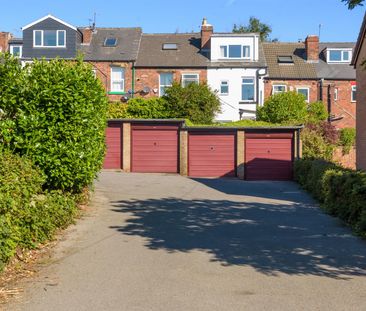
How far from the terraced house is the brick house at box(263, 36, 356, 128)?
0.24 ft

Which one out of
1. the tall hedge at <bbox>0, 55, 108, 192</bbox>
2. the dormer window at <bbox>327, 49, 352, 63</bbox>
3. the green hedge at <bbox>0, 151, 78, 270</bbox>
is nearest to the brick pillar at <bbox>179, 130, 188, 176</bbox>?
the tall hedge at <bbox>0, 55, 108, 192</bbox>

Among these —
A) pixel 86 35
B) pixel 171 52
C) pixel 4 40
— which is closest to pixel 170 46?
pixel 171 52

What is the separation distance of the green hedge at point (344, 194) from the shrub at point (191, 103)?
1555 centimetres

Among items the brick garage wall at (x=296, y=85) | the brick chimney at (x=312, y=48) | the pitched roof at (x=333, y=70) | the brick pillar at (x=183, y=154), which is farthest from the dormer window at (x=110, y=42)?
the pitched roof at (x=333, y=70)

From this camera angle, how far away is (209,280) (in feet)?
23.3

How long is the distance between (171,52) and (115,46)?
4.12 meters

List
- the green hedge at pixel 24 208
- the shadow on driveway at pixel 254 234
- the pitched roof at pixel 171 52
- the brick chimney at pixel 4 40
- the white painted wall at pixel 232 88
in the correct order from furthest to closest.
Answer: the brick chimney at pixel 4 40 < the pitched roof at pixel 171 52 < the white painted wall at pixel 232 88 < the shadow on driveway at pixel 254 234 < the green hedge at pixel 24 208

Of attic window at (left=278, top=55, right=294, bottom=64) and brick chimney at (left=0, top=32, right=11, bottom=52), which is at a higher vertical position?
brick chimney at (left=0, top=32, right=11, bottom=52)

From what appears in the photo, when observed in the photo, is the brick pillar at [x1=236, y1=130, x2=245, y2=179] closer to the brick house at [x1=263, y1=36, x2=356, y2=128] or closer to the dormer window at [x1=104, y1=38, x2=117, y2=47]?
the brick house at [x1=263, y1=36, x2=356, y2=128]

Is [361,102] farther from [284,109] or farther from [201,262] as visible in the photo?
[201,262]

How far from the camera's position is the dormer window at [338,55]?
41600mm

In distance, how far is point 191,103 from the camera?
32.9 metres

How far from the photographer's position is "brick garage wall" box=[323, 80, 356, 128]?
40.4 m

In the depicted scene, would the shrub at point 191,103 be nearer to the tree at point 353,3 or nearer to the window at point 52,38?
the window at point 52,38
